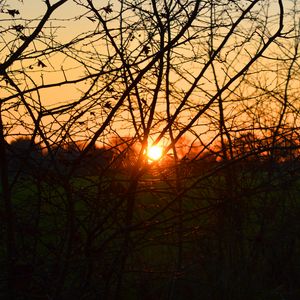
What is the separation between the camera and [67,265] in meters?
3.16

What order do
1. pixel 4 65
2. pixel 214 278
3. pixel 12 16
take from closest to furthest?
pixel 4 65 → pixel 12 16 → pixel 214 278

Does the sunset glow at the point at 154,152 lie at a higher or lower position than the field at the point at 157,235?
higher

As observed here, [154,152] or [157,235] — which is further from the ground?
[154,152]

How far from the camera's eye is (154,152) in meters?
3.61

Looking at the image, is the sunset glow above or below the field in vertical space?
above

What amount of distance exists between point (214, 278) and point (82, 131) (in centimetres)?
206

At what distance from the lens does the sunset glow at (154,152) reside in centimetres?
351

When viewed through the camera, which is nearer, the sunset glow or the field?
the field

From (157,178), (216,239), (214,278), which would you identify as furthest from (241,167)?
(157,178)

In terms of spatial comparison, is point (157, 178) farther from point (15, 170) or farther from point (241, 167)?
point (241, 167)

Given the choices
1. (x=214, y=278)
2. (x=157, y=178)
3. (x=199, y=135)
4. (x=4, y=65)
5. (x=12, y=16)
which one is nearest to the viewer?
(x=4, y=65)

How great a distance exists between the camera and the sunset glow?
3.51 meters

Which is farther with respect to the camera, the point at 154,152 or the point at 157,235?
the point at 157,235

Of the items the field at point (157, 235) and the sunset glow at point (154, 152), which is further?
the sunset glow at point (154, 152)
